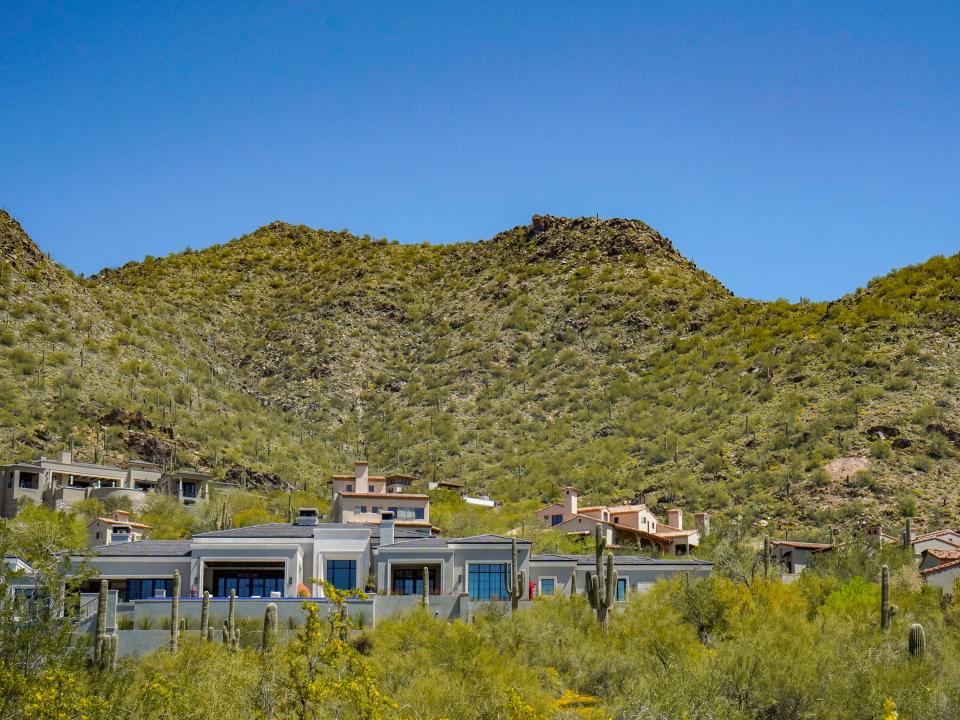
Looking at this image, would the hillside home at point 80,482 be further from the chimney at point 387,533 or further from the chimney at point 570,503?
the chimney at point 387,533

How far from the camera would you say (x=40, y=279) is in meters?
97.8

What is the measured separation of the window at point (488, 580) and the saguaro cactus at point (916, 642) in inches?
612

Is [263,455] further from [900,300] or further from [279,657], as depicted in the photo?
[279,657]

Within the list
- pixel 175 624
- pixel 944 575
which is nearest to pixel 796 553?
pixel 944 575

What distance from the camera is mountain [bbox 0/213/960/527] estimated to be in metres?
75.0

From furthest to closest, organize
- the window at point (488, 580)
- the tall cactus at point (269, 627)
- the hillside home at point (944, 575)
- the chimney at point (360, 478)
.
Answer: the chimney at point (360, 478)
the hillside home at point (944, 575)
the window at point (488, 580)
the tall cactus at point (269, 627)

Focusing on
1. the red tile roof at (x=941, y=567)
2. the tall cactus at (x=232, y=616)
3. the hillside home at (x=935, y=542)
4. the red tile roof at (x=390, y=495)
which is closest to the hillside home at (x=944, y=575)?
the red tile roof at (x=941, y=567)

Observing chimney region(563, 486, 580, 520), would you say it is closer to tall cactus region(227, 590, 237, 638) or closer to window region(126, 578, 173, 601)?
window region(126, 578, 173, 601)

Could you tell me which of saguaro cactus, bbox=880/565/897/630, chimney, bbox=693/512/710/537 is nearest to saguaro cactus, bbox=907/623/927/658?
saguaro cactus, bbox=880/565/897/630

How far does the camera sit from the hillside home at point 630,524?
6316cm

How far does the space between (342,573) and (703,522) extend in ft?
79.5

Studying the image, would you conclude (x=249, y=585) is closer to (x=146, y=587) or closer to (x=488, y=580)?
(x=146, y=587)

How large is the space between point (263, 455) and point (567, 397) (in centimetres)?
2298

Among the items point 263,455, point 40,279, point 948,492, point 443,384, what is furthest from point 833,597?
point 40,279
